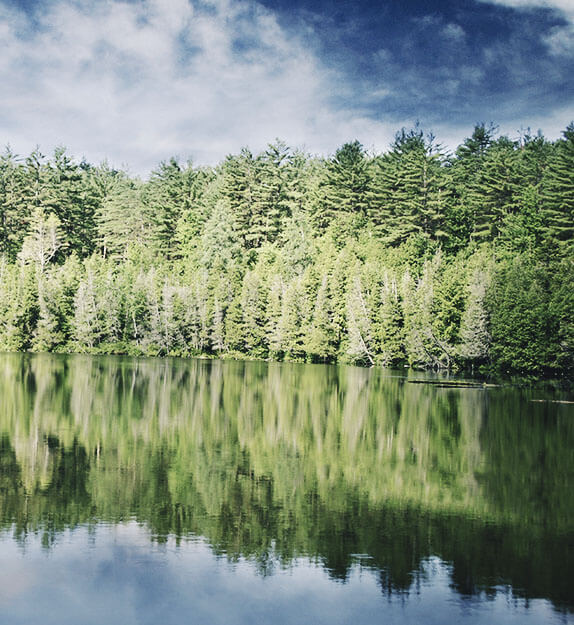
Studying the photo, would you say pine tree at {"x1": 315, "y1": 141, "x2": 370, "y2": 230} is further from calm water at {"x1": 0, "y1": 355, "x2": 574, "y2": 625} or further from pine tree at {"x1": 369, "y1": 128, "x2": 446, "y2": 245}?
calm water at {"x1": 0, "y1": 355, "x2": 574, "y2": 625}

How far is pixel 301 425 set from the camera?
26.5 metres

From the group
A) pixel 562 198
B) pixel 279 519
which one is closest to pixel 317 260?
pixel 562 198

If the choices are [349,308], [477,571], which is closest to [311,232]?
Result: [349,308]

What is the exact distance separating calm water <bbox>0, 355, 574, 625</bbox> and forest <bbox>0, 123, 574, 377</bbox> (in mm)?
33669

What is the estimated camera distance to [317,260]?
91062 mm

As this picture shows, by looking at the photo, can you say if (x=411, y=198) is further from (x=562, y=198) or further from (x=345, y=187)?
(x=562, y=198)

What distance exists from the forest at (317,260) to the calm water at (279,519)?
110 ft

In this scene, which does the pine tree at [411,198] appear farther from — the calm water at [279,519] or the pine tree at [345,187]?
the calm water at [279,519]

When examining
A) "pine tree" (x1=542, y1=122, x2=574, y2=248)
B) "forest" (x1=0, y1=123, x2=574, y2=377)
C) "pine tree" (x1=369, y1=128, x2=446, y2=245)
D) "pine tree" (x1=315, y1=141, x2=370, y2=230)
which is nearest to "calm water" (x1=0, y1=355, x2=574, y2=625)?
"forest" (x1=0, y1=123, x2=574, y2=377)

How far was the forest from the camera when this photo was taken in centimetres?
6194

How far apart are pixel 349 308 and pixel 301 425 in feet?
163

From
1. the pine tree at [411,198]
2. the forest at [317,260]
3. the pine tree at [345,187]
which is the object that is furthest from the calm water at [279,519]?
the pine tree at [345,187]

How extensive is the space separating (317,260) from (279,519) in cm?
7847

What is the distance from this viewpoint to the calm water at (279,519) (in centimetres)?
987
